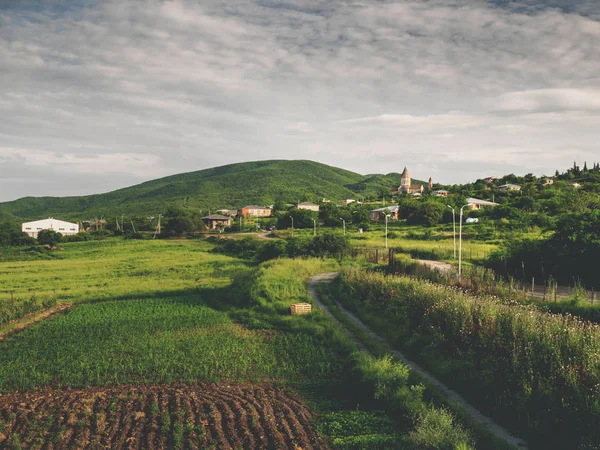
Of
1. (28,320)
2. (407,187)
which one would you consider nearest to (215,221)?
(28,320)

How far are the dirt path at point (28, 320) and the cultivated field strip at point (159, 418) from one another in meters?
10.5

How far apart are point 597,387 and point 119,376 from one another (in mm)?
14583

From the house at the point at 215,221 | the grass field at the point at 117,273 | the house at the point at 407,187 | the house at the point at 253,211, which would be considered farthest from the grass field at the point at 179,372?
the house at the point at 407,187

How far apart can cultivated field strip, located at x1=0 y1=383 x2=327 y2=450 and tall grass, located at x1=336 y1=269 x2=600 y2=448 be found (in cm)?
526

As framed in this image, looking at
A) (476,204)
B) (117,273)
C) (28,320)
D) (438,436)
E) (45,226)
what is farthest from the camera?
(45,226)

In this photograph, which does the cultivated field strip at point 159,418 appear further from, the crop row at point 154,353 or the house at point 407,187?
the house at point 407,187

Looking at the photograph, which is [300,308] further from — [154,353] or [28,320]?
[28,320]

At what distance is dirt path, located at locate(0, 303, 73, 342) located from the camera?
927 inches

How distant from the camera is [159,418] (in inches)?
491

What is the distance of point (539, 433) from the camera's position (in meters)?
10.9

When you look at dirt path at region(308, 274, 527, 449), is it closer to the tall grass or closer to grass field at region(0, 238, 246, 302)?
the tall grass

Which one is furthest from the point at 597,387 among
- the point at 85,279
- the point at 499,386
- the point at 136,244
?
the point at 136,244

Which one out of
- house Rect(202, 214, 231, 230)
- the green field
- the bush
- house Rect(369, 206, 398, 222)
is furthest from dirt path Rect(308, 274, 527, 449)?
house Rect(202, 214, 231, 230)

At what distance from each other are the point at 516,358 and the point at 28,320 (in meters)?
25.7
